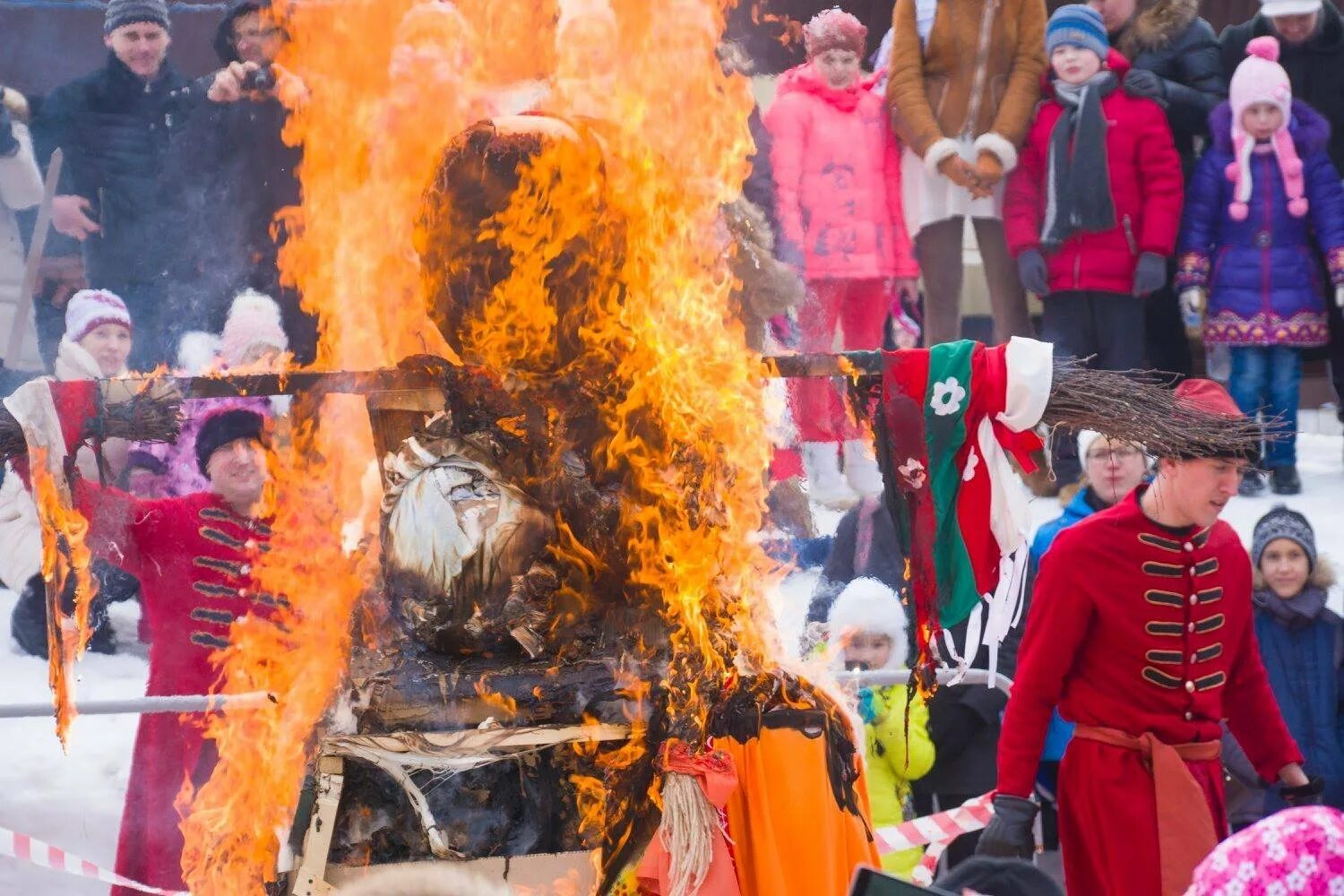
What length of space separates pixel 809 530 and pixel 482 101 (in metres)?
2.63

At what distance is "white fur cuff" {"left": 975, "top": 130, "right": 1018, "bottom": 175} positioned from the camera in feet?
24.4

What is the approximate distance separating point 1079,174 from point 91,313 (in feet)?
13.9

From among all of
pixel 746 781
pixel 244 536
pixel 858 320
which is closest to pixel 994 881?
pixel 746 781

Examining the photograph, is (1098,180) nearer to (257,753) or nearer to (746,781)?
(746,781)

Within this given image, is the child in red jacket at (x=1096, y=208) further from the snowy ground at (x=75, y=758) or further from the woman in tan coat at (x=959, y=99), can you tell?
the snowy ground at (x=75, y=758)

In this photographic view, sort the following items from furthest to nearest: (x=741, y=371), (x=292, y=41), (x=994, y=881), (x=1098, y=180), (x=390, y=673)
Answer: (x=1098, y=180) < (x=292, y=41) < (x=741, y=371) < (x=390, y=673) < (x=994, y=881)

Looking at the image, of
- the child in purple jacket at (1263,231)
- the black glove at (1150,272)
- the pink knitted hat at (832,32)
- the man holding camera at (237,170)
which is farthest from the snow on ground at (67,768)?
the child in purple jacket at (1263,231)

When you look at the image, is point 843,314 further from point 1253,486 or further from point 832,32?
point 1253,486

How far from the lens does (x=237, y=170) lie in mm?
7059

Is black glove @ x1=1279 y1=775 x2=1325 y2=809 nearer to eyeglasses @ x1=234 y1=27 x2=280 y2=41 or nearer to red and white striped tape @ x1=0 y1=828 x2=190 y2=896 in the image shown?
red and white striped tape @ x1=0 y1=828 x2=190 y2=896

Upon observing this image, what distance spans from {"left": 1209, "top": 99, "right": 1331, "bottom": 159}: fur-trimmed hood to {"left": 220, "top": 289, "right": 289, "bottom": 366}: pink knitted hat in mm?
4291

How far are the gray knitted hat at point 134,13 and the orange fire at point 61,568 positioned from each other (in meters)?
3.47

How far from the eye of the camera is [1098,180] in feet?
24.1

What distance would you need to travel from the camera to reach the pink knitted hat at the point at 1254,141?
24.9 ft
